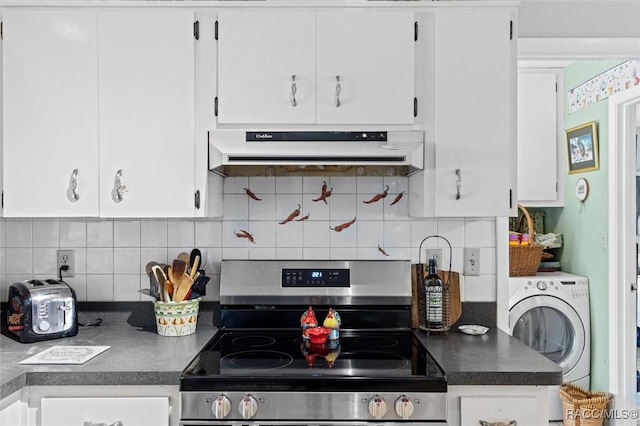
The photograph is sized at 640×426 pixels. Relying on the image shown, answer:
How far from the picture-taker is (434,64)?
2082mm

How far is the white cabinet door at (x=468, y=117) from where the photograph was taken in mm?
2076

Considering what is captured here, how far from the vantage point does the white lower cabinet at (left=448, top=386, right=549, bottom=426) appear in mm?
1736

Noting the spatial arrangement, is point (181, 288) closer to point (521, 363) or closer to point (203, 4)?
point (203, 4)

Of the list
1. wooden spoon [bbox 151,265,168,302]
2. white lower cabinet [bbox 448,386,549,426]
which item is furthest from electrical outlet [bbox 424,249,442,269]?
wooden spoon [bbox 151,265,168,302]

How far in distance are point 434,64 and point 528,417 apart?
49.4 inches

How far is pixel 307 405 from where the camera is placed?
5.62 feet

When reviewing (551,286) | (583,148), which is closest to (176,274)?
(551,286)

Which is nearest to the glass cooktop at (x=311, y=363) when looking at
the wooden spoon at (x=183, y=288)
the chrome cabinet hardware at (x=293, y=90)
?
the wooden spoon at (x=183, y=288)

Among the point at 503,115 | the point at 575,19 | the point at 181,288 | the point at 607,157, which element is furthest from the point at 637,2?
the point at 181,288

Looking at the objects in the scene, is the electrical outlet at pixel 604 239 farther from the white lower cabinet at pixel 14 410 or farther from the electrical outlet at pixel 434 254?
the white lower cabinet at pixel 14 410

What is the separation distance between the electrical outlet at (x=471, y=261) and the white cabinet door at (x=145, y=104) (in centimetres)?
119

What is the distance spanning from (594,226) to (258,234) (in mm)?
2491

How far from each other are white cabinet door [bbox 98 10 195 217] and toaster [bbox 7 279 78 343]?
1.36 feet

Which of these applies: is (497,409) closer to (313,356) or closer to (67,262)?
(313,356)
